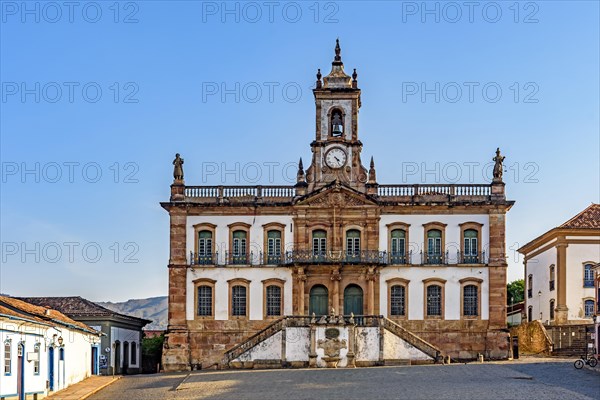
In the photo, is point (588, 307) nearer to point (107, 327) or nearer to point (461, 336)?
point (461, 336)

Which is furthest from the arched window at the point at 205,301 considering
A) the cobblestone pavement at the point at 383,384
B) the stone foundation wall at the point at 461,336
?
the stone foundation wall at the point at 461,336

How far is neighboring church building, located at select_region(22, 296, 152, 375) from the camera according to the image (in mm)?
50594

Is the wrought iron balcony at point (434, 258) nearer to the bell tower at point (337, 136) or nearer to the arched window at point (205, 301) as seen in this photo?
the bell tower at point (337, 136)

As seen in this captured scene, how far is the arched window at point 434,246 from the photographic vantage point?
50719 mm

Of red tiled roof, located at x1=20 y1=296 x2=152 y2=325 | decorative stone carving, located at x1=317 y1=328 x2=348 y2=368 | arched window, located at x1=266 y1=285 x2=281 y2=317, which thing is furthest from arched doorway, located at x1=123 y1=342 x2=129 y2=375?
decorative stone carving, located at x1=317 y1=328 x2=348 y2=368

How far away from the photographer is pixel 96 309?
51.8 m

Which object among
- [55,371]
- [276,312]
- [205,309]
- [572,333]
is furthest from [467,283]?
[55,371]

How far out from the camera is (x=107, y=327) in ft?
167

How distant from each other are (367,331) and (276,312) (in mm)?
6306

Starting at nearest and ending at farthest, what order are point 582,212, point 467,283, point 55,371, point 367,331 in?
point 55,371 < point 367,331 < point 467,283 < point 582,212

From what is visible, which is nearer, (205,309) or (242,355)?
(242,355)

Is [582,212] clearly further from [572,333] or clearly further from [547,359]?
[547,359]

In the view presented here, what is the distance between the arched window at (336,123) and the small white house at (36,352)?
53.8 ft

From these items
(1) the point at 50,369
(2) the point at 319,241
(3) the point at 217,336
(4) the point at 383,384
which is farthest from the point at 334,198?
(1) the point at 50,369
